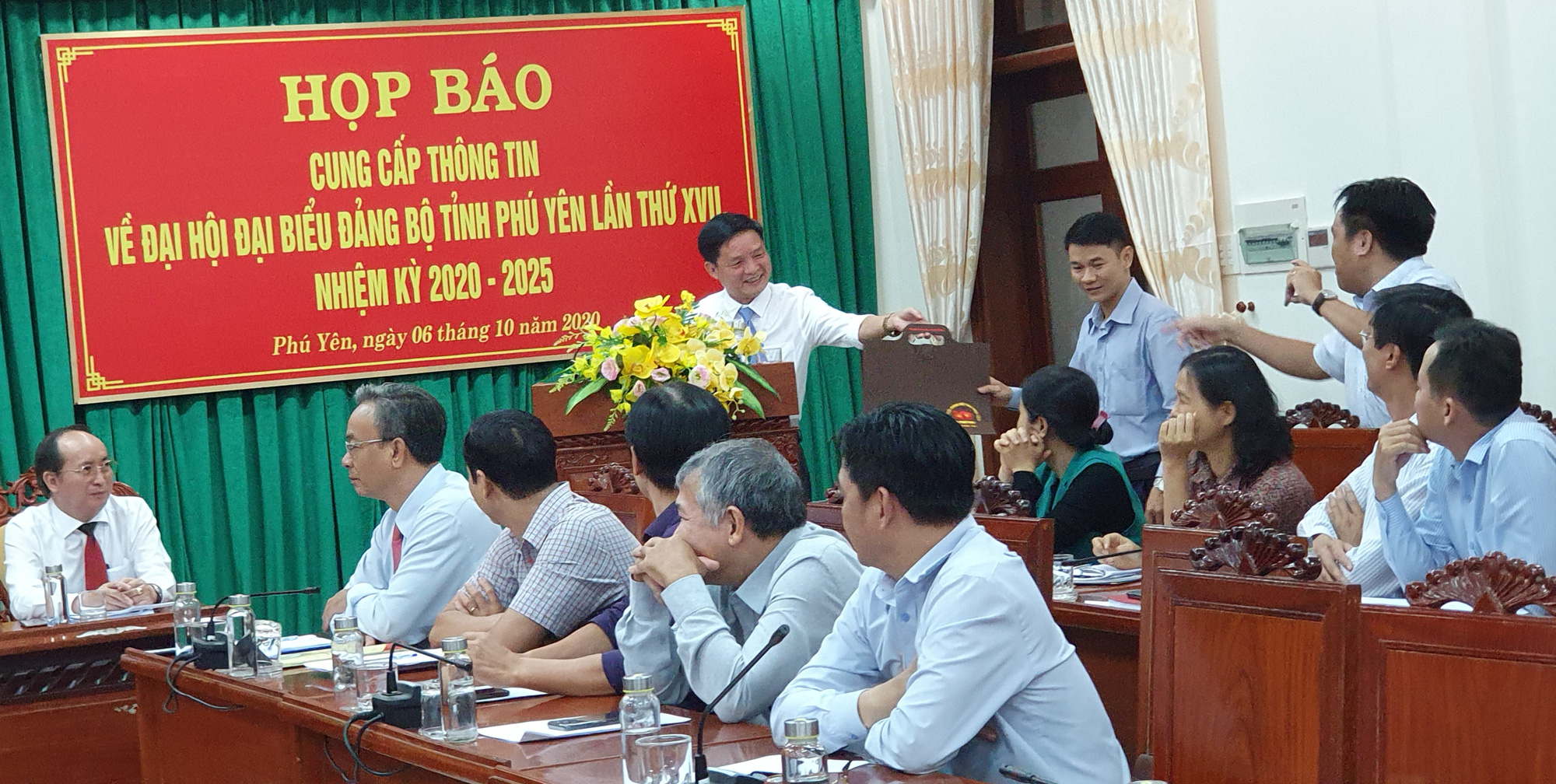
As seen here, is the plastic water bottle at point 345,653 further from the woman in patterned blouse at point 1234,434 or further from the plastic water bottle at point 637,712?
A: the woman in patterned blouse at point 1234,434

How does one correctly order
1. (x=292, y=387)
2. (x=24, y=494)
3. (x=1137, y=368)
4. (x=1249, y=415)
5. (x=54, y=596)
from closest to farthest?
1. (x=1249, y=415)
2. (x=54, y=596)
3. (x=1137, y=368)
4. (x=24, y=494)
5. (x=292, y=387)

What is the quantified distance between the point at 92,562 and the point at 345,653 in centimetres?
231

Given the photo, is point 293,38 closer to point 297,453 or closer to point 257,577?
point 297,453

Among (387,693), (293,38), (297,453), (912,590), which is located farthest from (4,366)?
(912,590)

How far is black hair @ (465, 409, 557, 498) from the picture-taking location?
348cm

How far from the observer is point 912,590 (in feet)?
7.79

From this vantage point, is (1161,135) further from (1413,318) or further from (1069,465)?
(1413,318)

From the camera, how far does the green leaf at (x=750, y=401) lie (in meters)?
4.64

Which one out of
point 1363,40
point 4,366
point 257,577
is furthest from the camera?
point 257,577

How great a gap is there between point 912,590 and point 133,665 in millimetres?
2257

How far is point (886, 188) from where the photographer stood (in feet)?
23.5

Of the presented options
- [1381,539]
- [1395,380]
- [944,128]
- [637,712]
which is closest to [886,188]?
[944,128]

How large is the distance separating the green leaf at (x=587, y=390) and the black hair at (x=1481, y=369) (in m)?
2.47

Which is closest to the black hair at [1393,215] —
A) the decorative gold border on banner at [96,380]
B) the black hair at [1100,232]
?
the black hair at [1100,232]
